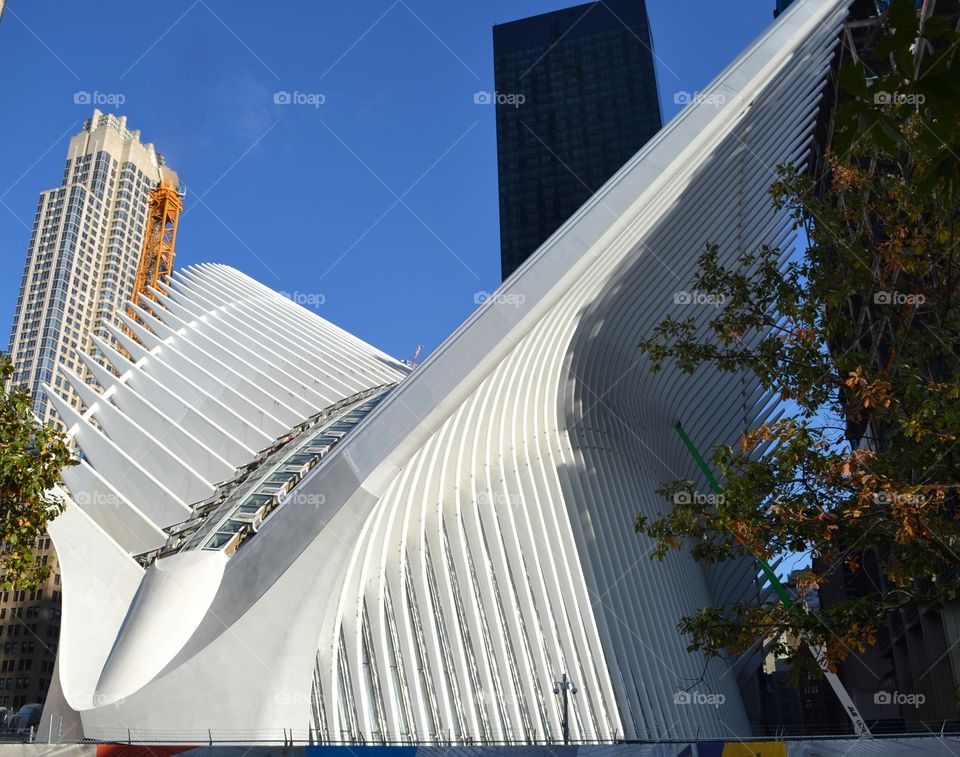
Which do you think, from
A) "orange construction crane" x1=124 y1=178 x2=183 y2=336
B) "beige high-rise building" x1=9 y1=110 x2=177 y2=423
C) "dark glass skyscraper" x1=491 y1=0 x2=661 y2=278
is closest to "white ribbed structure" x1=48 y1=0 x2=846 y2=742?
"orange construction crane" x1=124 y1=178 x2=183 y2=336

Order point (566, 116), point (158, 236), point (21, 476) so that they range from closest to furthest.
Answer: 1. point (21, 476)
2. point (158, 236)
3. point (566, 116)

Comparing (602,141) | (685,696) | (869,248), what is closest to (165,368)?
(685,696)

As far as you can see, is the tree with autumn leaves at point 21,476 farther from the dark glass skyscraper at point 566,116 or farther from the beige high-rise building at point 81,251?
the beige high-rise building at point 81,251

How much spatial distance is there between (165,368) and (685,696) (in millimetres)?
19156

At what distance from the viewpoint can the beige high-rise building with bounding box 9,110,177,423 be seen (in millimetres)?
114188

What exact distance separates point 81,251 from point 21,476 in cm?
12180

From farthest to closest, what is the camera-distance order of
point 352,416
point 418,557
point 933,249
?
point 352,416 < point 418,557 < point 933,249

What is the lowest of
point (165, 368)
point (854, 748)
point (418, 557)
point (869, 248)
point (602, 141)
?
point (854, 748)

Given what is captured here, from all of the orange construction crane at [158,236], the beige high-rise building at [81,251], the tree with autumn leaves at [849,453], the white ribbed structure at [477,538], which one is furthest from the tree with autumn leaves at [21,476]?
the beige high-rise building at [81,251]

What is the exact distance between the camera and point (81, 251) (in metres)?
123

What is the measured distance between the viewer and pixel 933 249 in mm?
10516

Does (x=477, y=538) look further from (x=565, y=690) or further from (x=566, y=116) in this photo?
(x=566, y=116)

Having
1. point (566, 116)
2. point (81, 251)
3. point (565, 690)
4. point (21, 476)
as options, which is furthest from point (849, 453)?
point (81, 251)

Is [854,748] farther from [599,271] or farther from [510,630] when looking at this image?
[599,271]
